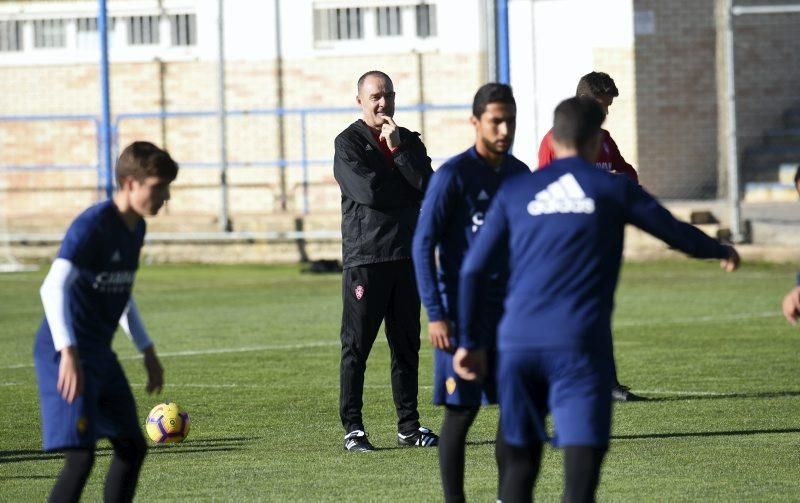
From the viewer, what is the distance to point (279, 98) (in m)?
27.8

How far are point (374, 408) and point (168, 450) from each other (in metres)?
2.08

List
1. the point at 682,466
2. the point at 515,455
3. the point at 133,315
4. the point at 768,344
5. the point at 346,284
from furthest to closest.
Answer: the point at 768,344 → the point at 346,284 → the point at 682,466 → the point at 133,315 → the point at 515,455

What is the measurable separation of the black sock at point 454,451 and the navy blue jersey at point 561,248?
1267mm

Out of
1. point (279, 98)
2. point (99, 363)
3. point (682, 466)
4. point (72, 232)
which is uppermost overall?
point (279, 98)

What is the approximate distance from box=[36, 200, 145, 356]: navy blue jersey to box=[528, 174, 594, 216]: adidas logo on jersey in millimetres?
1683

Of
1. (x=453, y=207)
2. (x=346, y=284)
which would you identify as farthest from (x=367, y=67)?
(x=453, y=207)

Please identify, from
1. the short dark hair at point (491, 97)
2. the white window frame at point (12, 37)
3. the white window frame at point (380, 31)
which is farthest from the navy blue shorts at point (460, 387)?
the white window frame at point (12, 37)

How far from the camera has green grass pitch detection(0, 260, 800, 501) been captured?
8.48 meters

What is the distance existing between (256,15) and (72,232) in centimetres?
2155

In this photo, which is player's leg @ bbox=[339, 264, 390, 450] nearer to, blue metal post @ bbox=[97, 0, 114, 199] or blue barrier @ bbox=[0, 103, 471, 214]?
blue barrier @ bbox=[0, 103, 471, 214]

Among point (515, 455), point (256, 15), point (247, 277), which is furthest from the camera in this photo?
point (256, 15)

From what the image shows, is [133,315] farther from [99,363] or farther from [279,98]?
[279,98]

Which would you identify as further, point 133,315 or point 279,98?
point 279,98

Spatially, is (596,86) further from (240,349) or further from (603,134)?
(240,349)
